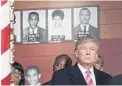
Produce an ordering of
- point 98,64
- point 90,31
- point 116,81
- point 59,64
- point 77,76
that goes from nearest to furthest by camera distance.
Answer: point 116,81, point 77,76, point 59,64, point 98,64, point 90,31

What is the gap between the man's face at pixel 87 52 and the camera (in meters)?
1.89

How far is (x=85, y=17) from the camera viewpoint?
10.2 ft


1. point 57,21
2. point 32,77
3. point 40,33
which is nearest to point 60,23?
A: point 57,21

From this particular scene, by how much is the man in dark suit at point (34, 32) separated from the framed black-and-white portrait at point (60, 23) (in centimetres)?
9

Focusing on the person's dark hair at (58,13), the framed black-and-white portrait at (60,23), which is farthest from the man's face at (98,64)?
the person's dark hair at (58,13)

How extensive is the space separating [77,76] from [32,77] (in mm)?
932

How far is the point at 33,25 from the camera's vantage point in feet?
10.4

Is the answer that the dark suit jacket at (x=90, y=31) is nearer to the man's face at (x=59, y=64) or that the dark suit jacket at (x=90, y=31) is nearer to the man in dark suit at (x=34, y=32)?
the man in dark suit at (x=34, y=32)

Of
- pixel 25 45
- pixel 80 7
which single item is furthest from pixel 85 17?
pixel 25 45

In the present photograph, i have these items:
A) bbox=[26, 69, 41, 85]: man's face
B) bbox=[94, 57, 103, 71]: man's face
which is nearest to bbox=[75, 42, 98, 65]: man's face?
bbox=[94, 57, 103, 71]: man's face

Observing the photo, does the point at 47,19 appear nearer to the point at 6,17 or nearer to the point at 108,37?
the point at 108,37

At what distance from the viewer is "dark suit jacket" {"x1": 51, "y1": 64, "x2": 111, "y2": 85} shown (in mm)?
1912

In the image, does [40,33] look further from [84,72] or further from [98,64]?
[84,72]

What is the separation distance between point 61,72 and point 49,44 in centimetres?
125
